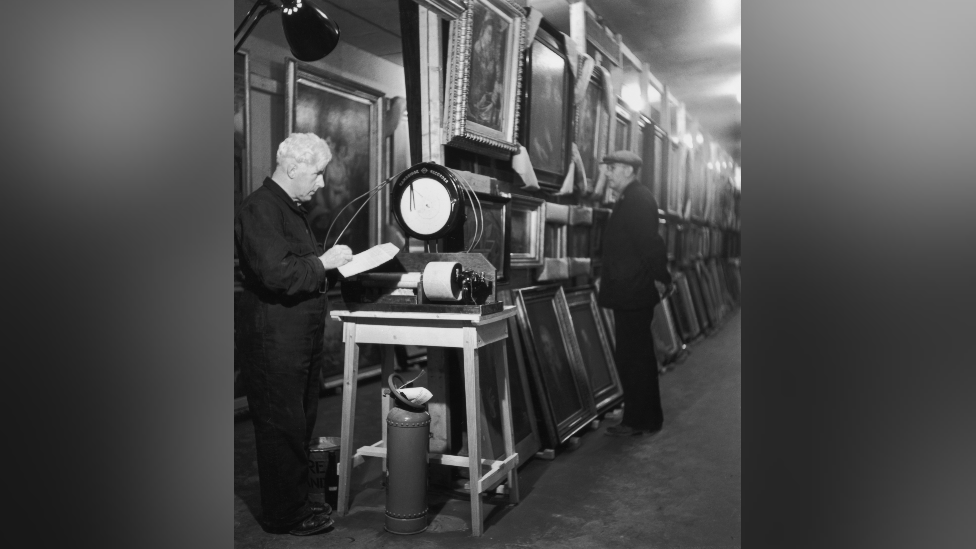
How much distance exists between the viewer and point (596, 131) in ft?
14.0

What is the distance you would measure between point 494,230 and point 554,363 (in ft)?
2.82

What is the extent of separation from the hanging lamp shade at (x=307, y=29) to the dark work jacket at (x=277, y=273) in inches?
41.4

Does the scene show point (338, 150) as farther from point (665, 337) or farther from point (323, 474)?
point (323, 474)

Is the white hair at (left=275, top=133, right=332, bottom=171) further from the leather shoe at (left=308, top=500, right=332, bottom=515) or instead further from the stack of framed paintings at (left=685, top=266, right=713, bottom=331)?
the stack of framed paintings at (left=685, top=266, right=713, bottom=331)

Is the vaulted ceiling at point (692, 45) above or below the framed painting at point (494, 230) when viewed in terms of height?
above

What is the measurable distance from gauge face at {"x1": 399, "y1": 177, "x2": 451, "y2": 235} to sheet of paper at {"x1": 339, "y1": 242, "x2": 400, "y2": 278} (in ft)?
0.68

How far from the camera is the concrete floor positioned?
2.74 meters

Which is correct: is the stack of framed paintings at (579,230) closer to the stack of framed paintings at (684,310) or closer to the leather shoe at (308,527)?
the stack of framed paintings at (684,310)

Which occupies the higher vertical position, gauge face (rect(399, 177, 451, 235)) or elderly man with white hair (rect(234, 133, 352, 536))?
gauge face (rect(399, 177, 451, 235))

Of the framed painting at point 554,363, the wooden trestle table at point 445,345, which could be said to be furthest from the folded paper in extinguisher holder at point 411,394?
the framed painting at point 554,363

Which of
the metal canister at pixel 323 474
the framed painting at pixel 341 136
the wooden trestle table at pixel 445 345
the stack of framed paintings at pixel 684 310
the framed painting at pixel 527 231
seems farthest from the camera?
the framed painting at pixel 341 136

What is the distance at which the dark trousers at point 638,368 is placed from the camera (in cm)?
395

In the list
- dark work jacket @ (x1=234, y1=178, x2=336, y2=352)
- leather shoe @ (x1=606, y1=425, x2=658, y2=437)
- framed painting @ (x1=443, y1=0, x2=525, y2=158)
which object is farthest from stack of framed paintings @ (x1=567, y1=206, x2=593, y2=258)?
dark work jacket @ (x1=234, y1=178, x2=336, y2=352)
